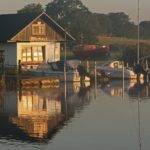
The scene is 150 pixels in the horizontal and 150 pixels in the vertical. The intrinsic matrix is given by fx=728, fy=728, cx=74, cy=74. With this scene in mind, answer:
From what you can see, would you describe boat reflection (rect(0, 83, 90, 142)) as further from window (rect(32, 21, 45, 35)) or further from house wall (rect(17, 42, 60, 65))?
house wall (rect(17, 42, 60, 65))

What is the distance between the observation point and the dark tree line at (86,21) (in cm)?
10106

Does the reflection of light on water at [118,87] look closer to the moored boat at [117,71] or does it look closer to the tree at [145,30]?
the moored boat at [117,71]

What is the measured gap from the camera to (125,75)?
204 feet

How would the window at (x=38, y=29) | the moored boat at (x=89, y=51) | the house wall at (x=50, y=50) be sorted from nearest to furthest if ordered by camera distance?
the window at (x=38, y=29)
the house wall at (x=50, y=50)
the moored boat at (x=89, y=51)

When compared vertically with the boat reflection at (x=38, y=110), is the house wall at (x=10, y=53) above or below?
above

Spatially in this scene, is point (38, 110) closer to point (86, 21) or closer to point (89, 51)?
point (89, 51)

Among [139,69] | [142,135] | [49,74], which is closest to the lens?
[142,135]

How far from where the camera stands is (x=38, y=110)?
38.1 meters

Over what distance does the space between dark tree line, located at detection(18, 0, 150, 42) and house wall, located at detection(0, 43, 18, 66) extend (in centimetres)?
3377

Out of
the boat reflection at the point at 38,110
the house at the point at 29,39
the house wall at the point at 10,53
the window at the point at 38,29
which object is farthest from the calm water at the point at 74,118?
the window at the point at 38,29

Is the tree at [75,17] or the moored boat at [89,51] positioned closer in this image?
the moored boat at [89,51]

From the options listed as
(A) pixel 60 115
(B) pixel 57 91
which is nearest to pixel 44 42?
(B) pixel 57 91

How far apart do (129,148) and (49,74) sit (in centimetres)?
3334

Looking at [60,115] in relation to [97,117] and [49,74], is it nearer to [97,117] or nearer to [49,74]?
[97,117]
